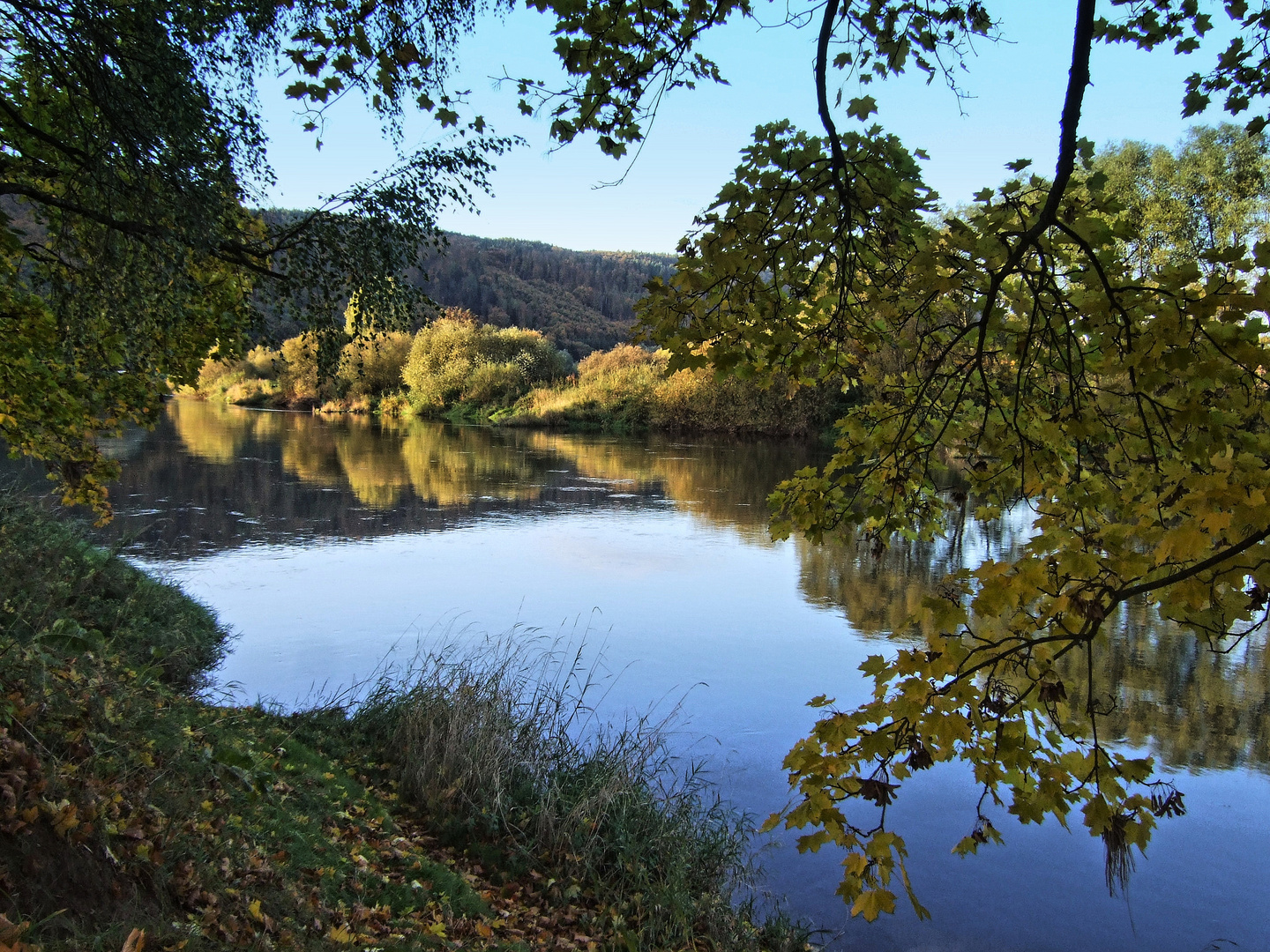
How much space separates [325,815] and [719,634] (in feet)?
20.5

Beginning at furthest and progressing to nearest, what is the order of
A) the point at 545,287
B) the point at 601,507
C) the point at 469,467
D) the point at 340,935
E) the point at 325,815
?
the point at 545,287
the point at 469,467
the point at 601,507
the point at 325,815
the point at 340,935

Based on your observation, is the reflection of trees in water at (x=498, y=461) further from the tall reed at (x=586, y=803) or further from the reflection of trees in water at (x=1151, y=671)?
the tall reed at (x=586, y=803)

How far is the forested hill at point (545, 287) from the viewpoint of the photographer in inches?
3847

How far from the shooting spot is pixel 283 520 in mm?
15969

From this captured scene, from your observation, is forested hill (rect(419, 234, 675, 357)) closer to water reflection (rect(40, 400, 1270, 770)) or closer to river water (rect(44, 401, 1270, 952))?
water reflection (rect(40, 400, 1270, 770))

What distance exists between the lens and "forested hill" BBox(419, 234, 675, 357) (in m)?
97.7

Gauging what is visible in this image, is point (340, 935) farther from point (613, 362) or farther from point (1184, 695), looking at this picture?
point (613, 362)

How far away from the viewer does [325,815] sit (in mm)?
4430

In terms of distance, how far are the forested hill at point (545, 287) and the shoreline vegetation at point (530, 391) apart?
1184 inches

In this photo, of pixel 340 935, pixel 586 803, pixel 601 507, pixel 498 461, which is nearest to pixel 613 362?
pixel 498 461

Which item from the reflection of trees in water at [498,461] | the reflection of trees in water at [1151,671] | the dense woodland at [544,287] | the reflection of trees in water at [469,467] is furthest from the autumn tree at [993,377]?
the dense woodland at [544,287]

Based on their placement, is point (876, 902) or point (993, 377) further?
point (993, 377)

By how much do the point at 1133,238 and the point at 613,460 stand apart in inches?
1021

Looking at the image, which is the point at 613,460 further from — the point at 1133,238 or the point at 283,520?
the point at 1133,238
